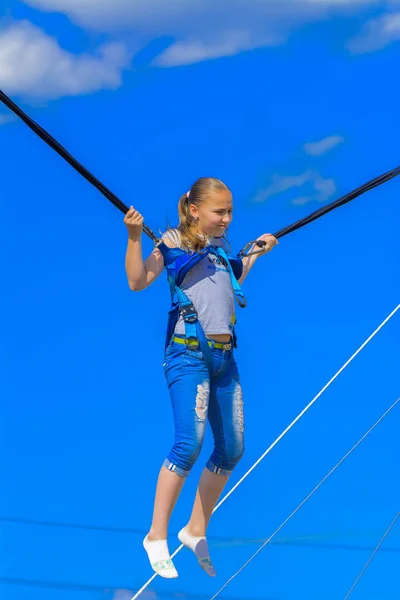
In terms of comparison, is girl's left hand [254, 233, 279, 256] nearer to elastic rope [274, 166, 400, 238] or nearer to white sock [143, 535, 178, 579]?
elastic rope [274, 166, 400, 238]

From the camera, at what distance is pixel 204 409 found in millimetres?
4859

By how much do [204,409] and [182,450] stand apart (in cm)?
19

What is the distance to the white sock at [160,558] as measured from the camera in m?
4.77

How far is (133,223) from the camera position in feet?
15.6

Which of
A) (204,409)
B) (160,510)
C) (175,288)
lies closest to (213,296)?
(175,288)

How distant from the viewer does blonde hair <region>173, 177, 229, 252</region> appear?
500 cm

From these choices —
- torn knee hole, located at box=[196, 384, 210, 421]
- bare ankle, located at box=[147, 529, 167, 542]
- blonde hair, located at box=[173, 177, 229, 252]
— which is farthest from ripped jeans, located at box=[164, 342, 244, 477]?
blonde hair, located at box=[173, 177, 229, 252]

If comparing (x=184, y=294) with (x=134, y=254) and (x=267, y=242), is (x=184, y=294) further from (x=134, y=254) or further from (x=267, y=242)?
(x=267, y=242)

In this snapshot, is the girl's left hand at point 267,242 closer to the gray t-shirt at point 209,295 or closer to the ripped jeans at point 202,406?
the gray t-shirt at point 209,295

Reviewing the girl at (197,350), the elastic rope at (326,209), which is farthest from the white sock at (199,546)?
the elastic rope at (326,209)

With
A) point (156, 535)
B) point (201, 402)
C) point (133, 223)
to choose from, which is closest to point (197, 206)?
point (133, 223)

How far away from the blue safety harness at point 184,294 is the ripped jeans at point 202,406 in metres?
0.04

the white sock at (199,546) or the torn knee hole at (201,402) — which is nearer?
the torn knee hole at (201,402)

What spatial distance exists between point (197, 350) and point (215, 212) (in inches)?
23.5
